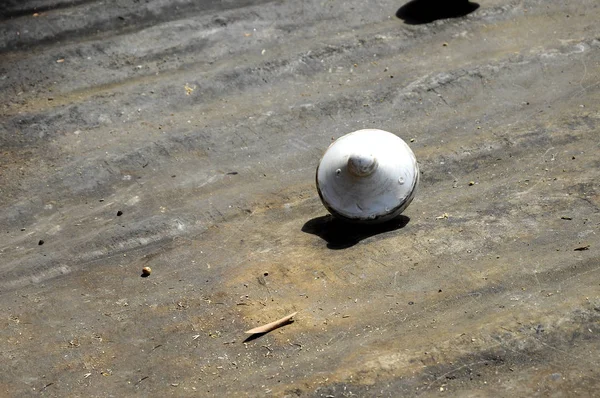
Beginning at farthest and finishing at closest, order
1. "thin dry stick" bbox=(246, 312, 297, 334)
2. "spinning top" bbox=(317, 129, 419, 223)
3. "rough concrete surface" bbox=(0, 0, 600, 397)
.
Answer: "spinning top" bbox=(317, 129, 419, 223)
"thin dry stick" bbox=(246, 312, 297, 334)
"rough concrete surface" bbox=(0, 0, 600, 397)

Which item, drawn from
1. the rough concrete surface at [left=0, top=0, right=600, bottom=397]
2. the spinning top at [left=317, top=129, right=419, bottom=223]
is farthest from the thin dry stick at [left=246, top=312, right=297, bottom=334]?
the spinning top at [left=317, top=129, right=419, bottom=223]

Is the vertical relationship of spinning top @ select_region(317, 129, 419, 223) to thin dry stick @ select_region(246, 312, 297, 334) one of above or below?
above

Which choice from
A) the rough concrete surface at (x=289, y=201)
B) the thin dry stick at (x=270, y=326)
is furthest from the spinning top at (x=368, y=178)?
the thin dry stick at (x=270, y=326)

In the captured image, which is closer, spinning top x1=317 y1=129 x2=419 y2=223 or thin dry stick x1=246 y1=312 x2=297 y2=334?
thin dry stick x1=246 y1=312 x2=297 y2=334

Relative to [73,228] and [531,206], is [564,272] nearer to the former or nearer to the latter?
[531,206]

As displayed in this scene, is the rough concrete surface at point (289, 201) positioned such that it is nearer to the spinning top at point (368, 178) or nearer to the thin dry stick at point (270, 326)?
the thin dry stick at point (270, 326)

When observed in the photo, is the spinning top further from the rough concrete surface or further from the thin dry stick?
the thin dry stick

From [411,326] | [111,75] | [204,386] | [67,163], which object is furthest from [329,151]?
[111,75]

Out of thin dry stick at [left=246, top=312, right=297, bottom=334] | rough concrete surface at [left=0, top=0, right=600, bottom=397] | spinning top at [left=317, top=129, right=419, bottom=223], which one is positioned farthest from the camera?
spinning top at [left=317, top=129, right=419, bottom=223]

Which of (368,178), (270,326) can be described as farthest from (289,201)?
(270,326)

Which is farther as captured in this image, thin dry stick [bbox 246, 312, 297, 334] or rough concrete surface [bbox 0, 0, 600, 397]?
thin dry stick [bbox 246, 312, 297, 334]
